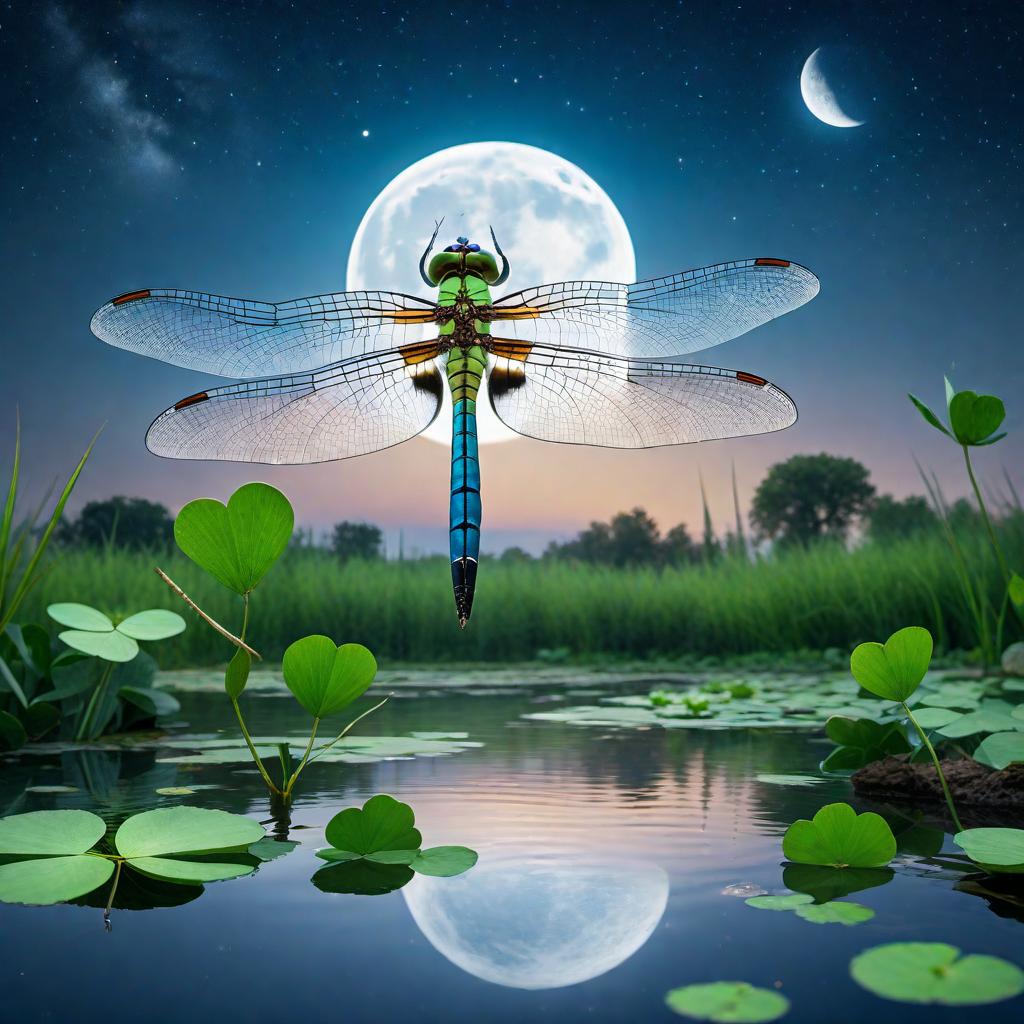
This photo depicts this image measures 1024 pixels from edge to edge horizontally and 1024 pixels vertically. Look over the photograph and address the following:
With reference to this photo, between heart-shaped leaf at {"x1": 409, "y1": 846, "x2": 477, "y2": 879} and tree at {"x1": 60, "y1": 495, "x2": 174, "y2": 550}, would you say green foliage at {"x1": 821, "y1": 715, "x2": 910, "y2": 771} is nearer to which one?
heart-shaped leaf at {"x1": 409, "y1": 846, "x2": 477, "y2": 879}

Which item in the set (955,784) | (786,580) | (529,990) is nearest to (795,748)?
(955,784)

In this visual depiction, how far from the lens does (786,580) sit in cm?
728

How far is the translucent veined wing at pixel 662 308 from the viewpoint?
3201mm

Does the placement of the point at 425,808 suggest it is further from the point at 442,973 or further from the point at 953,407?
the point at 953,407

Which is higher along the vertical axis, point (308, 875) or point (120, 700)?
point (120, 700)

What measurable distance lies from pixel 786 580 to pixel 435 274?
486cm

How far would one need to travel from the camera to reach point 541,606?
7762 millimetres

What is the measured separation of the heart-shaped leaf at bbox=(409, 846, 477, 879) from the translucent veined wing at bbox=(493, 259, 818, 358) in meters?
2.41

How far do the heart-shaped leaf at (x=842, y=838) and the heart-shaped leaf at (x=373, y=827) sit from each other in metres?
0.53

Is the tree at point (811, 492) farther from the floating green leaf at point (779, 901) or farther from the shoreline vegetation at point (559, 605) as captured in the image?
the floating green leaf at point (779, 901)

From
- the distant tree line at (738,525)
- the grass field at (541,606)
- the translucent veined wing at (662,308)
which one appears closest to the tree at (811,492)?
the distant tree line at (738,525)

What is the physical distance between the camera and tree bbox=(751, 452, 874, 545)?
23734 millimetres

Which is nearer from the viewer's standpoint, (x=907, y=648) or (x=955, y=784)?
(x=907, y=648)

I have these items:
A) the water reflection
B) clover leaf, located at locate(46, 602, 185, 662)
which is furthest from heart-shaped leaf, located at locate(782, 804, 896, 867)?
clover leaf, located at locate(46, 602, 185, 662)
